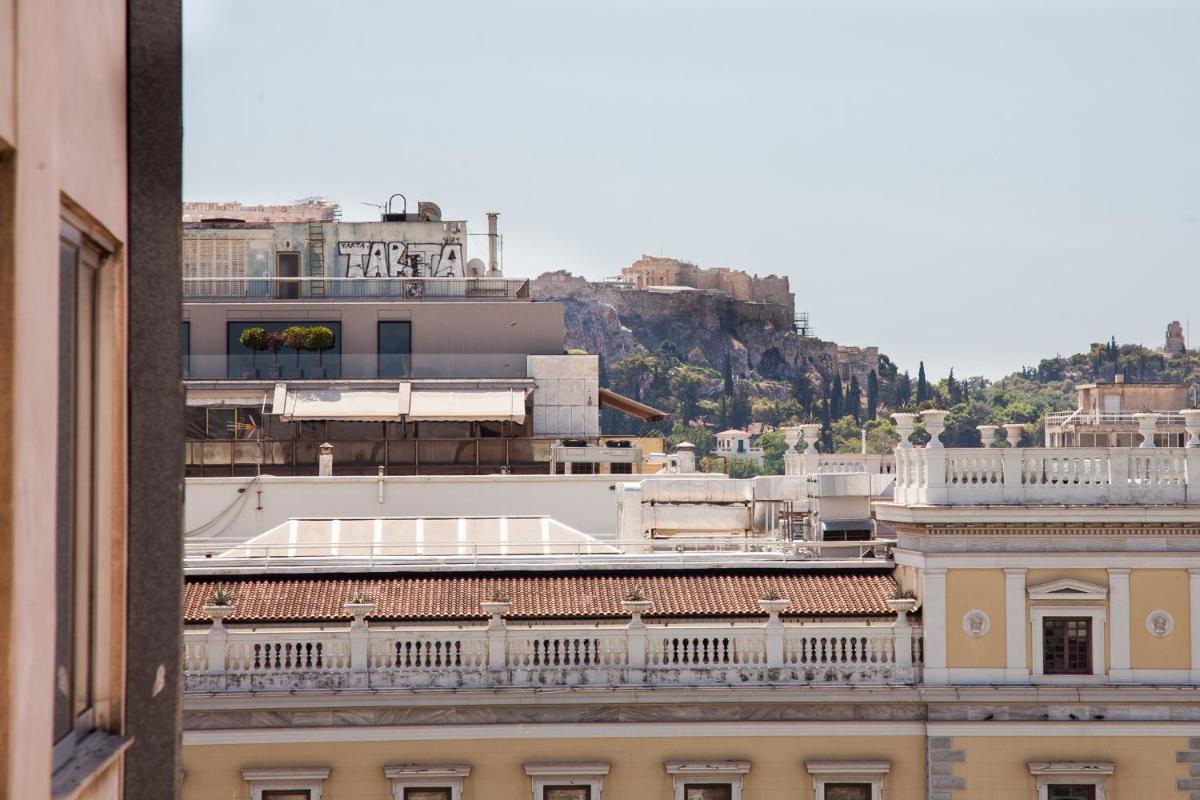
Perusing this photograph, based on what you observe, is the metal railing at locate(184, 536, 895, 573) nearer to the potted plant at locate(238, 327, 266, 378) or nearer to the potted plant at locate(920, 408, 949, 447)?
the potted plant at locate(920, 408, 949, 447)

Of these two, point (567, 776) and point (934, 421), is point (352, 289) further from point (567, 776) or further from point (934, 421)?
point (567, 776)

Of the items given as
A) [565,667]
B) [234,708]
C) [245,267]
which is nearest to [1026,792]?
[565,667]

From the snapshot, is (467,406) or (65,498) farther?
(467,406)

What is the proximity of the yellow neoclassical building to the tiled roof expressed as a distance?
0.08m

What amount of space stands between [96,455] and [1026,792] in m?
20.4

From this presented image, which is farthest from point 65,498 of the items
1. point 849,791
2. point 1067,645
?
point 1067,645

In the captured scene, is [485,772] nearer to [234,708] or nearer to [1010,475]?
[234,708]

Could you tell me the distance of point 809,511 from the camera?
32500mm

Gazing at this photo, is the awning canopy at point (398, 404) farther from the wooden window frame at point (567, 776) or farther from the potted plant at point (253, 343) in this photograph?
the wooden window frame at point (567, 776)

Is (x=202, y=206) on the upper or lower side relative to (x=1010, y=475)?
upper

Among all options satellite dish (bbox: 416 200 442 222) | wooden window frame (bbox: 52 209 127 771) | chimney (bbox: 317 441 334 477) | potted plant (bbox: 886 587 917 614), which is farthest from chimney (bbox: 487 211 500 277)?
wooden window frame (bbox: 52 209 127 771)

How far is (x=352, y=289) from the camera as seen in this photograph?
164 ft

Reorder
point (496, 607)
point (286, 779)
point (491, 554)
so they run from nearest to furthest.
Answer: point (286, 779)
point (496, 607)
point (491, 554)

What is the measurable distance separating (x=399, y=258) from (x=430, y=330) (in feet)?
24.1
